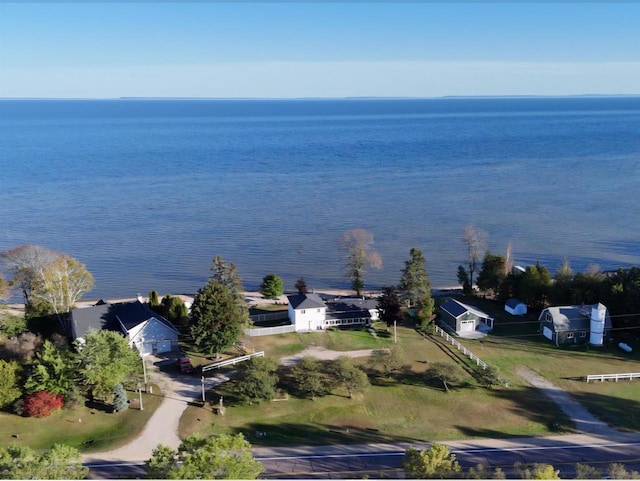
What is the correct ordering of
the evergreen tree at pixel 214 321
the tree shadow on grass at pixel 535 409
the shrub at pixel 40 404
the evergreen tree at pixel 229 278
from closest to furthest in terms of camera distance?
the tree shadow on grass at pixel 535 409 → the shrub at pixel 40 404 → the evergreen tree at pixel 214 321 → the evergreen tree at pixel 229 278

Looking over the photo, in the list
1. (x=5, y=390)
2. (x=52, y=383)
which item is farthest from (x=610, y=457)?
(x=5, y=390)

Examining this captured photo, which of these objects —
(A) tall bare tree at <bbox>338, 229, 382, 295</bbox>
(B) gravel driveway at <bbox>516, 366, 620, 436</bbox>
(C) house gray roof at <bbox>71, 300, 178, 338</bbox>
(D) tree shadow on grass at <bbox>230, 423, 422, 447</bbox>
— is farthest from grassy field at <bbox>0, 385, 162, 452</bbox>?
(A) tall bare tree at <bbox>338, 229, 382, 295</bbox>

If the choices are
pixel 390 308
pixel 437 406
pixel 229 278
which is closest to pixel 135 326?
pixel 229 278

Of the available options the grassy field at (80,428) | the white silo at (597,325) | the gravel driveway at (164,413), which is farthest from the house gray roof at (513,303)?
the grassy field at (80,428)

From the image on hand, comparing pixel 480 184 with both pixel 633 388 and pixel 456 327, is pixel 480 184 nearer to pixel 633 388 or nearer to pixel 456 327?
pixel 456 327

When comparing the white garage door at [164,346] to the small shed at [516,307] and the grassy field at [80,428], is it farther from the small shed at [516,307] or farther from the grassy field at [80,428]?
the small shed at [516,307]

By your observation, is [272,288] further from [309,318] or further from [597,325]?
[597,325]

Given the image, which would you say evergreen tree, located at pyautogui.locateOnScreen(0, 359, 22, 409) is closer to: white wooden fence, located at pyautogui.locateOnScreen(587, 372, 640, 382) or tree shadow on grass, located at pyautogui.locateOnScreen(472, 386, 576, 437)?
tree shadow on grass, located at pyautogui.locateOnScreen(472, 386, 576, 437)
